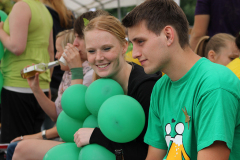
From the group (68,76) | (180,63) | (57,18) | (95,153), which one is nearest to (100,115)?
(95,153)

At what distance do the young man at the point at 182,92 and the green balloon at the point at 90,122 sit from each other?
1.48ft

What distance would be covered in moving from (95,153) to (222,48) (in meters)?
1.68

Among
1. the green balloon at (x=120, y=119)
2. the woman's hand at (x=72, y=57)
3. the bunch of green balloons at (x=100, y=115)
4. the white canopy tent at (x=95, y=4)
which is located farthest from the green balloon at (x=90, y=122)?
the white canopy tent at (x=95, y=4)

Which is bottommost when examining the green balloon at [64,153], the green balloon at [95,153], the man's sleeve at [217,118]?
the green balloon at [64,153]

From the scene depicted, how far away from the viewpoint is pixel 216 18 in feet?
9.20

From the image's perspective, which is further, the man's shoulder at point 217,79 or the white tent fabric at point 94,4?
the white tent fabric at point 94,4

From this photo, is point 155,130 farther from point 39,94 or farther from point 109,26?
point 39,94

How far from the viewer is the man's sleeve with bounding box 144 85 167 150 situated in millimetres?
1549

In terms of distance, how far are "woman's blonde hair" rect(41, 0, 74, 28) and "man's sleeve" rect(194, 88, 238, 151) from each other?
246cm

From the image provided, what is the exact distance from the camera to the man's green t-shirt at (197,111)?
113cm

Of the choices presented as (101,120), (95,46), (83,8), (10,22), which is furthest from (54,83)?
(83,8)

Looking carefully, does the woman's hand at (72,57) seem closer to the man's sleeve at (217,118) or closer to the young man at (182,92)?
the young man at (182,92)

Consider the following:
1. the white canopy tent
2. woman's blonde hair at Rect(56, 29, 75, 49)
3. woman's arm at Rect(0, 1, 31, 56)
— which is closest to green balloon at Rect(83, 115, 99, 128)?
woman's blonde hair at Rect(56, 29, 75, 49)

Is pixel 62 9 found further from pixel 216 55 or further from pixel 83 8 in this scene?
pixel 83 8
